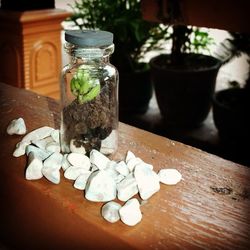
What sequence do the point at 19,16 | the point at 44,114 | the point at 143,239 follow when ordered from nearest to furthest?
the point at 143,239 < the point at 44,114 < the point at 19,16

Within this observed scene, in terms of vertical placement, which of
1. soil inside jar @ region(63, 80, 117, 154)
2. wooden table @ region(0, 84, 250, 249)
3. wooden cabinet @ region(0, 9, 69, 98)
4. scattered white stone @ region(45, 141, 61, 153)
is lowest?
wooden cabinet @ region(0, 9, 69, 98)

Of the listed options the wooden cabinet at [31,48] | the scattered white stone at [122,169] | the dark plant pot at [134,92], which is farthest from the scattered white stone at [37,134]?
the dark plant pot at [134,92]

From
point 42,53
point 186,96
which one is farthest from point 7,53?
point 186,96

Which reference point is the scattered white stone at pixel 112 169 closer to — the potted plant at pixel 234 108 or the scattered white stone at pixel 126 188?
the scattered white stone at pixel 126 188

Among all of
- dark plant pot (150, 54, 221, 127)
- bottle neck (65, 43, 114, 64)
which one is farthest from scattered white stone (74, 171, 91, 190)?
dark plant pot (150, 54, 221, 127)

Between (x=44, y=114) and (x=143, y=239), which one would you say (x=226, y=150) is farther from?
(x=143, y=239)

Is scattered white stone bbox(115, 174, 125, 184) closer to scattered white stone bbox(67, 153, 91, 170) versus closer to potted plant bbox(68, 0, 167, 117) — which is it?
scattered white stone bbox(67, 153, 91, 170)
